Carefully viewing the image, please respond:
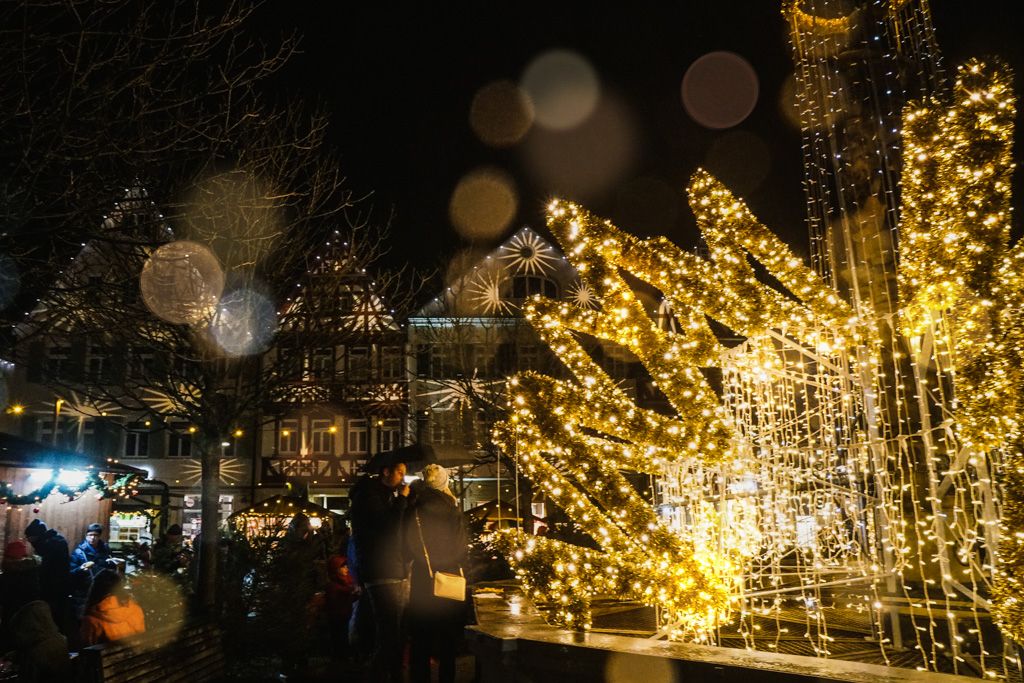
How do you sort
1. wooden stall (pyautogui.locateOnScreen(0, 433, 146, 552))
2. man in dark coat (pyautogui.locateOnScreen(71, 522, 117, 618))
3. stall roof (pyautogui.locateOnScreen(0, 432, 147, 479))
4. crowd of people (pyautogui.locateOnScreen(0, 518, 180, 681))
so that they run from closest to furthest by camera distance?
crowd of people (pyautogui.locateOnScreen(0, 518, 180, 681)) < man in dark coat (pyautogui.locateOnScreen(71, 522, 117, 618)) < stall roof (pyautogui.locateOnScreen(0, 432, 147, 479)) < wooden stall (pyautogui.locateOnScreen(0, 433, 146, 552))

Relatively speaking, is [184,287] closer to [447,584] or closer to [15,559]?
[15,559]

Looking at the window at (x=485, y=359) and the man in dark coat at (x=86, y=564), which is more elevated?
the window at (x=485, y=359)

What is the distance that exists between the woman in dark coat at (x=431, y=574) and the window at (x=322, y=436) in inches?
1148

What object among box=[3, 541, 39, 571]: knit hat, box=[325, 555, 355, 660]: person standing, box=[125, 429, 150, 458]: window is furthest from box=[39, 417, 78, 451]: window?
box=[325, 555, 355, 660]: person standing

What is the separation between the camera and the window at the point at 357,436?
113 feet

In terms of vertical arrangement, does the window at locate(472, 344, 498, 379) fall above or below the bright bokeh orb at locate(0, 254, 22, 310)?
above

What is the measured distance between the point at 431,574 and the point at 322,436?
2974 cm

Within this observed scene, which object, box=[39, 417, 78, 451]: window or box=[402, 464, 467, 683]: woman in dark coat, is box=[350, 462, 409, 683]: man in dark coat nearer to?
box=[402, 464, 467, 683]: woman in dark coat

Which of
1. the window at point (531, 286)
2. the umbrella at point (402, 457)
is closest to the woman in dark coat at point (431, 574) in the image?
the umbrella at point (402, 457)

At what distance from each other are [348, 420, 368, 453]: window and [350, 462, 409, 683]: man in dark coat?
93.2 feet

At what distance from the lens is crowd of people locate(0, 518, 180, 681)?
20.6 ft

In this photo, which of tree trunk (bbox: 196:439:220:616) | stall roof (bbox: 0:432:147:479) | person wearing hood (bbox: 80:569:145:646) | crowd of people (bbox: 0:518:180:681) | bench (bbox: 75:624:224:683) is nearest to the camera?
bench (bbox: 75:624:224:683)

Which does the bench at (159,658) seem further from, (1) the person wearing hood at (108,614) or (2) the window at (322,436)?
(2) the window at (322,436)

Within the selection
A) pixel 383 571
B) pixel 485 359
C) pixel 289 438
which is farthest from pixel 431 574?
pixel 289 438
